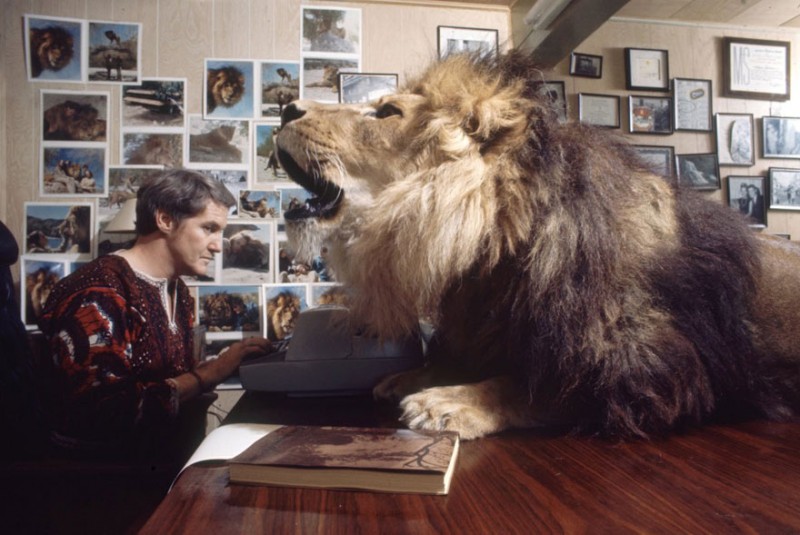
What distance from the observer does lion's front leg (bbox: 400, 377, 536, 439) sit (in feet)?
2.35

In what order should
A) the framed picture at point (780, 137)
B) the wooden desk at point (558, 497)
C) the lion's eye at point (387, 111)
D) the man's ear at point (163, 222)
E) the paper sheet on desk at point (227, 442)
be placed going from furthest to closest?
the framed picture at point (780, 137) < the man's ear at point (163, 222) < the lion's eye at point (387, 111) < the paper sheet on desk at point (227, 442) < the wooden desk at point (558, 497)

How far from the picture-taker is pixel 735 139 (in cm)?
182

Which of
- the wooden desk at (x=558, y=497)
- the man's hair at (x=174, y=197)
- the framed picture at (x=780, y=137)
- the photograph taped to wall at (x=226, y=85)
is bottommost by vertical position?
the wooden desk at (x=558, y=497)

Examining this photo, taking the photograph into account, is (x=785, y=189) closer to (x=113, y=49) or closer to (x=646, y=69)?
(x=646, y=69)

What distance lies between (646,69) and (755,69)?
1.10ft

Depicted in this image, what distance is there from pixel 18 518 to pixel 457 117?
139 cm

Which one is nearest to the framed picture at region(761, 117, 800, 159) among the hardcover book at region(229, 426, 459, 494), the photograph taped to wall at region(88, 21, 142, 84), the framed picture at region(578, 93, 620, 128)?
the framed picture at region(578, 93, 620, 128)

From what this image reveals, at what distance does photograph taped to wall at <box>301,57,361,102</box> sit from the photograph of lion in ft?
4.49

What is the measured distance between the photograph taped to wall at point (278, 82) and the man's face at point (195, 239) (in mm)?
691

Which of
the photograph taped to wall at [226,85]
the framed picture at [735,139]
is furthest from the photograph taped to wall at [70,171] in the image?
the framed picture at [735,139]

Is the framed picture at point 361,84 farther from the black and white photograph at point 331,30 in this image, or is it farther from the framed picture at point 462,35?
the framed picture at point 462,35

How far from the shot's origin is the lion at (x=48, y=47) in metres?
2.12

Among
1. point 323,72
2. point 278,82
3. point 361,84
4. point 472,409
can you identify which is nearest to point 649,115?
point 361,84

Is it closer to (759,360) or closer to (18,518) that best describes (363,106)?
(759,360)
